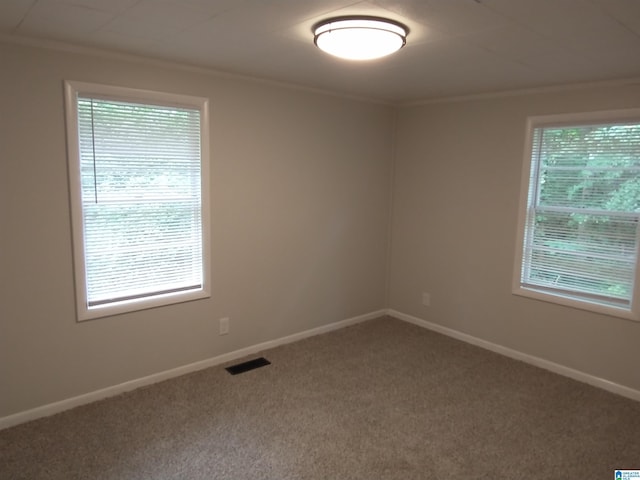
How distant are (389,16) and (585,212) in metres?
2.30

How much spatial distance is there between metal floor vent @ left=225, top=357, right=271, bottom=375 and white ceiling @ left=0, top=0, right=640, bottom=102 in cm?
226

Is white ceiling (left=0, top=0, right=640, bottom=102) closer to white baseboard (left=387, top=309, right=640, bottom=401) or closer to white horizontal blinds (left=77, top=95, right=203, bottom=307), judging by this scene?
white horizontal blinds (left=77, top=95, right=203, bottom=307)

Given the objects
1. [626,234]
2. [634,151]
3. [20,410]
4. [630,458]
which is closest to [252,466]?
[20,410]

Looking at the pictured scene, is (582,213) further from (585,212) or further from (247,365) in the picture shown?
(247,365)

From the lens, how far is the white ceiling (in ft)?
5.98

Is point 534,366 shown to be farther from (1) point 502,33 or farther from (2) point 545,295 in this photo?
(1) point 502,33

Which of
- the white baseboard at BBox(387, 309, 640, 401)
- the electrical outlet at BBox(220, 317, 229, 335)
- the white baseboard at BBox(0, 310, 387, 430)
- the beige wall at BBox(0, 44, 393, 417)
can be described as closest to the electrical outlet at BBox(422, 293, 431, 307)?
the white baseboard at BBox(387, 309, 640, 401)

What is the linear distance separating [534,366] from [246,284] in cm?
247

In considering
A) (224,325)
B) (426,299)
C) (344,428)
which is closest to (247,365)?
(224,325)

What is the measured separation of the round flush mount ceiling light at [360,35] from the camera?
6.45 ft

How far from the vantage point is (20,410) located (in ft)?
8.68

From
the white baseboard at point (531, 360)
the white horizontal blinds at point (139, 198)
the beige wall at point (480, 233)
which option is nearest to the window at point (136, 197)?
the white horizontal blinds at point (139, 198)

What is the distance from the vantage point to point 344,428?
268 centimetres

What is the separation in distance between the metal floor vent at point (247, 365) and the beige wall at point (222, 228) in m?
0.18
